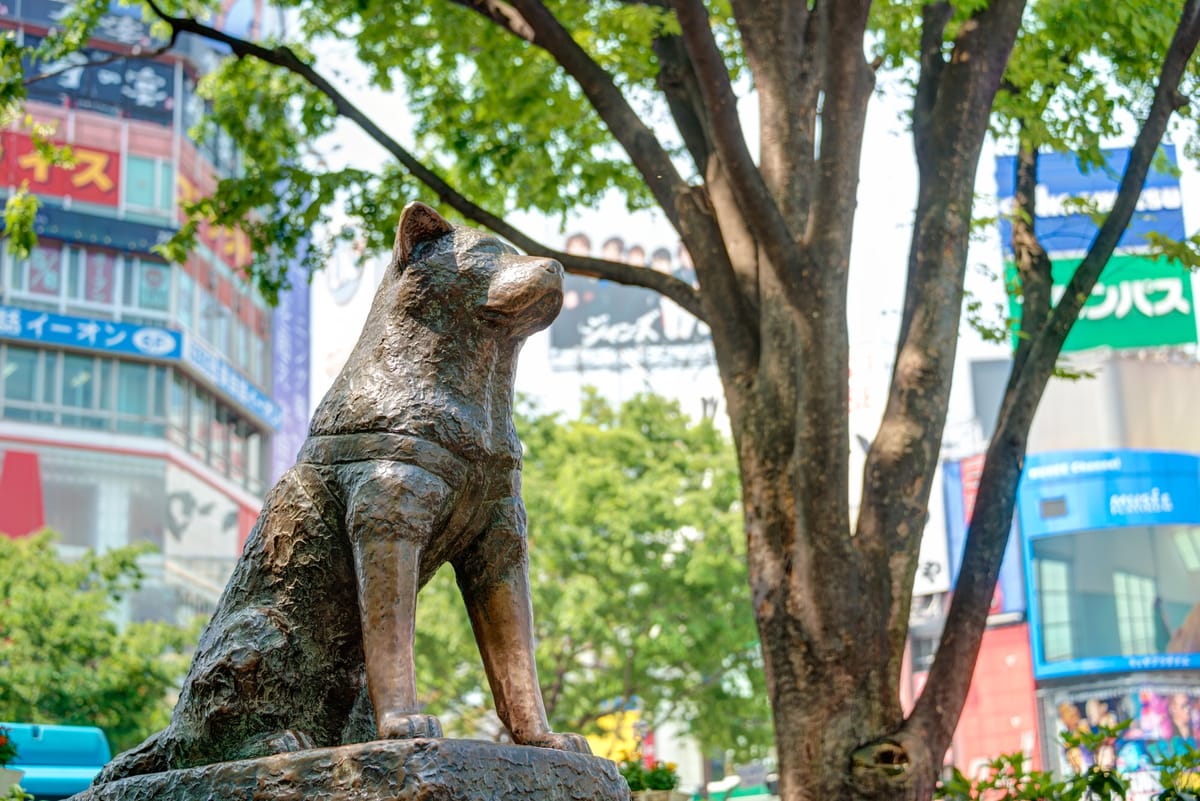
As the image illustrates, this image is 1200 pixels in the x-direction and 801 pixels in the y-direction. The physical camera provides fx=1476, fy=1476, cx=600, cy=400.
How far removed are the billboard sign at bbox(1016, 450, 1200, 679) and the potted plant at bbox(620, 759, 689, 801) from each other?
23.5m

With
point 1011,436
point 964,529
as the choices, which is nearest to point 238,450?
point 964,529

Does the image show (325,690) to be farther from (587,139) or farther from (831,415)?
(587,139)

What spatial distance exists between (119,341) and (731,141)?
91.2 feet

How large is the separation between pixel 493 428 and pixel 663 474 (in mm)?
21934

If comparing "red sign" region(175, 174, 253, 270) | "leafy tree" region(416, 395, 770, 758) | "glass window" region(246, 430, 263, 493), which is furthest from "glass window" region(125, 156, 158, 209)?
"leafy tree" region(416, 395, 770, 758)

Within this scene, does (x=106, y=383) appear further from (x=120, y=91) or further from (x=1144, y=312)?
(x=1144, y=312)

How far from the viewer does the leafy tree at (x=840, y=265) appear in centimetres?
705

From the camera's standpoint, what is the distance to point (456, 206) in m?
8.57

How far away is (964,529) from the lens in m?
35.1

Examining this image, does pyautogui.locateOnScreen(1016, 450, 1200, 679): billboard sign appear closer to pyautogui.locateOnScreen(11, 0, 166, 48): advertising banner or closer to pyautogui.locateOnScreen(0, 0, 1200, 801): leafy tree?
pyautogui.locateOnScreen(11, 0, 166, 48): advertising banner

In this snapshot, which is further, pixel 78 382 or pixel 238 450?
pixel 238 450

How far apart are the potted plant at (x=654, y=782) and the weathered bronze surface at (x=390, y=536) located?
5303 mm

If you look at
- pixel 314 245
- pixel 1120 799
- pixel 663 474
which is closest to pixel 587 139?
pixel 314 245

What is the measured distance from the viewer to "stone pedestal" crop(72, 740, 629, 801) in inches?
125
